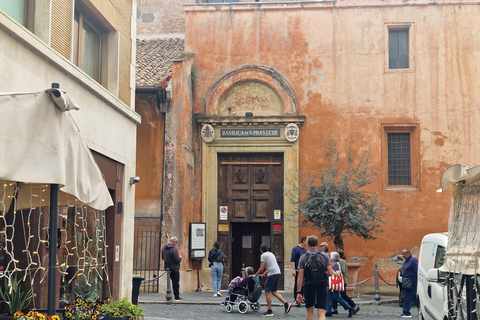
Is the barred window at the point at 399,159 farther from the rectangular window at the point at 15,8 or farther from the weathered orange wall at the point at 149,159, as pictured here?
the rectangular window at the point at 15,8

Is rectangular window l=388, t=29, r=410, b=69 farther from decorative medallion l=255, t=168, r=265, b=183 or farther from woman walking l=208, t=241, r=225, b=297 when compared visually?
woman walking l=208, t=241, r=225, b=297

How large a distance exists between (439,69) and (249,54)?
21.0 ft

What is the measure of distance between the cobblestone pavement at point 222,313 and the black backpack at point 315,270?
11.0 ft

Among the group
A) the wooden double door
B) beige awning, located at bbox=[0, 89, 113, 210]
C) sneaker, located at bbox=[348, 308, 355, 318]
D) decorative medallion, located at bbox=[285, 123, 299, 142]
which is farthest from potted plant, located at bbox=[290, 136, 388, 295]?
beige awning, located at bbox=[0, 89, 113, 210]

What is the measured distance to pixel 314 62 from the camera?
23797 mm

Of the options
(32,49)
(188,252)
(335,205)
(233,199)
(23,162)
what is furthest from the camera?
(233,199)

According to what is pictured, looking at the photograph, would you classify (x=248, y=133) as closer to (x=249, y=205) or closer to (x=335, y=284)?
(x=249, y=205)

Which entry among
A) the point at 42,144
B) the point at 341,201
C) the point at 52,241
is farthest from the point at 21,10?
the point at 341,201

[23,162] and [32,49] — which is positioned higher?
[32,49]

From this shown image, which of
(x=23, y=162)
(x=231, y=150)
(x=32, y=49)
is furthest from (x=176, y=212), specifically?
(x=23, y=162)

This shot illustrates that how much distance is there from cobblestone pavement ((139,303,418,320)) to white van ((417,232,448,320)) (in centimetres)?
299

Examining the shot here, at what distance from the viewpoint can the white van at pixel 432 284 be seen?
11.1 m

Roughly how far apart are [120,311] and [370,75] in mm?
16204

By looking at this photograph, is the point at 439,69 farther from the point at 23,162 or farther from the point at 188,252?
the point at 23,162
